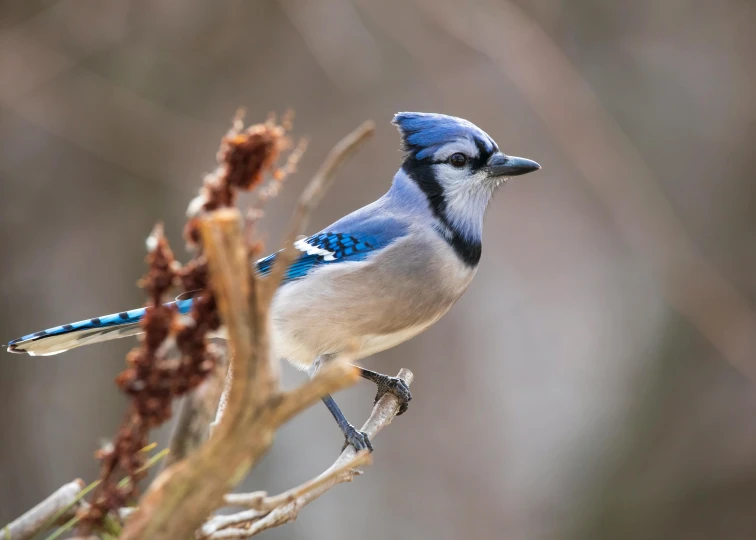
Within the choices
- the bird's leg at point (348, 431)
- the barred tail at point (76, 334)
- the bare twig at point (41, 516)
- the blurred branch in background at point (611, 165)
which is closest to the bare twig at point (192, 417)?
the bare twig at point (41, 516)

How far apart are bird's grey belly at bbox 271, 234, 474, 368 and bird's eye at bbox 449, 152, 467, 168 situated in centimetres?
26

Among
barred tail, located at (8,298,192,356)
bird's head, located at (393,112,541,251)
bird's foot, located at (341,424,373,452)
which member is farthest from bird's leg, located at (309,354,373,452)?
bird's head, located at (393,112,541,251)

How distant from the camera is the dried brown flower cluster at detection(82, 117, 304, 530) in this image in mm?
849

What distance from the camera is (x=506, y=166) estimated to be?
238cm

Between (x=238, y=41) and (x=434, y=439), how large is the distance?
7.64 ft

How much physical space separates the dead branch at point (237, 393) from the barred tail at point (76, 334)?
0.88 metres

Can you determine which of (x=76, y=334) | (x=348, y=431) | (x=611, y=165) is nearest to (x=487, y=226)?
(x=611, y=165)

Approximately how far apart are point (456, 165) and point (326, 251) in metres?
0.44


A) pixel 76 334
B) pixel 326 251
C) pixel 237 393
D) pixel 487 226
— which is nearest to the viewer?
pixel 237 393

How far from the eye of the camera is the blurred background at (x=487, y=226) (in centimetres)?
429

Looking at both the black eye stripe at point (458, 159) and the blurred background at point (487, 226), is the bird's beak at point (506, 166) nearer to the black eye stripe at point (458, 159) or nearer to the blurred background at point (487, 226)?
the black eye stripe at point (458, 159)

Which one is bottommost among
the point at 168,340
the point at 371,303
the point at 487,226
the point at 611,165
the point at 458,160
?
the point at 168,340

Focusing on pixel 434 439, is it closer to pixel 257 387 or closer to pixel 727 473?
pixel 727 473

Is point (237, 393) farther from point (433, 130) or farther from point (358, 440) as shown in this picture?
point (433, 130)
